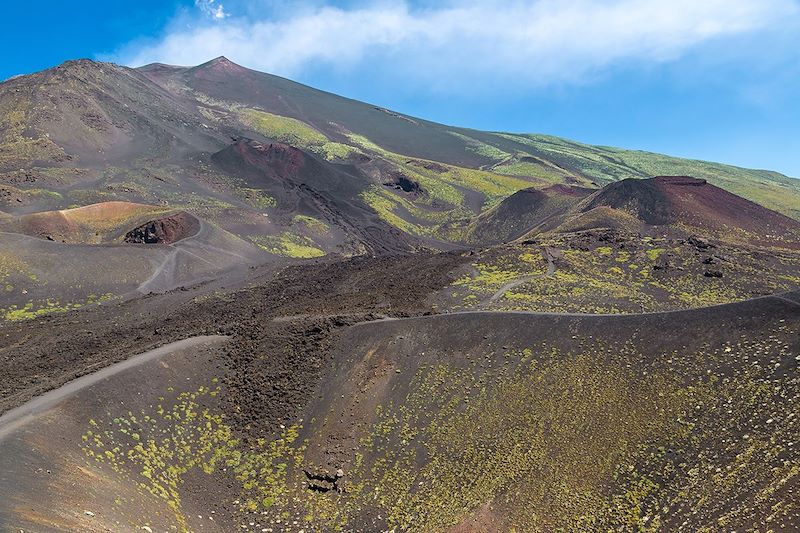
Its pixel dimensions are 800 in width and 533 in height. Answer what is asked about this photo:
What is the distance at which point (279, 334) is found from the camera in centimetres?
3231

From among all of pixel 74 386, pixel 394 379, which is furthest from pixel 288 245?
pixel 74 386

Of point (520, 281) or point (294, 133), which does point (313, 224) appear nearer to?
point (520, 281)

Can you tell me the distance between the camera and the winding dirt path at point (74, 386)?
20.1 meters

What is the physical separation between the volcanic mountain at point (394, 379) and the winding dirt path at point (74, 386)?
0.15 metres

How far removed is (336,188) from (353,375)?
75.1 metres

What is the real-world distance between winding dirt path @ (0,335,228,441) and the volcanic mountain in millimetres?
150

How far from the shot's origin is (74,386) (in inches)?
927

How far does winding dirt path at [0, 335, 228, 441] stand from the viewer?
790 inches

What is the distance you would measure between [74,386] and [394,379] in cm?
1418

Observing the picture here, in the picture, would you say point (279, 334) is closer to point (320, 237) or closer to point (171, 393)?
point (171, 393)

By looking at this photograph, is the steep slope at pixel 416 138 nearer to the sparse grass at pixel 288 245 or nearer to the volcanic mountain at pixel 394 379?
the sparse grass at pixel 288 245

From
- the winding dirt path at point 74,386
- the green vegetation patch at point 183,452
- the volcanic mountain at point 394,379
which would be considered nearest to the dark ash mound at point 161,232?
the volcanic mountain at point 394,379

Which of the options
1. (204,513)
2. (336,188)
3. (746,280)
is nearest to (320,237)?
(336,188)

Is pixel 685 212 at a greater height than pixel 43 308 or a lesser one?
greater
